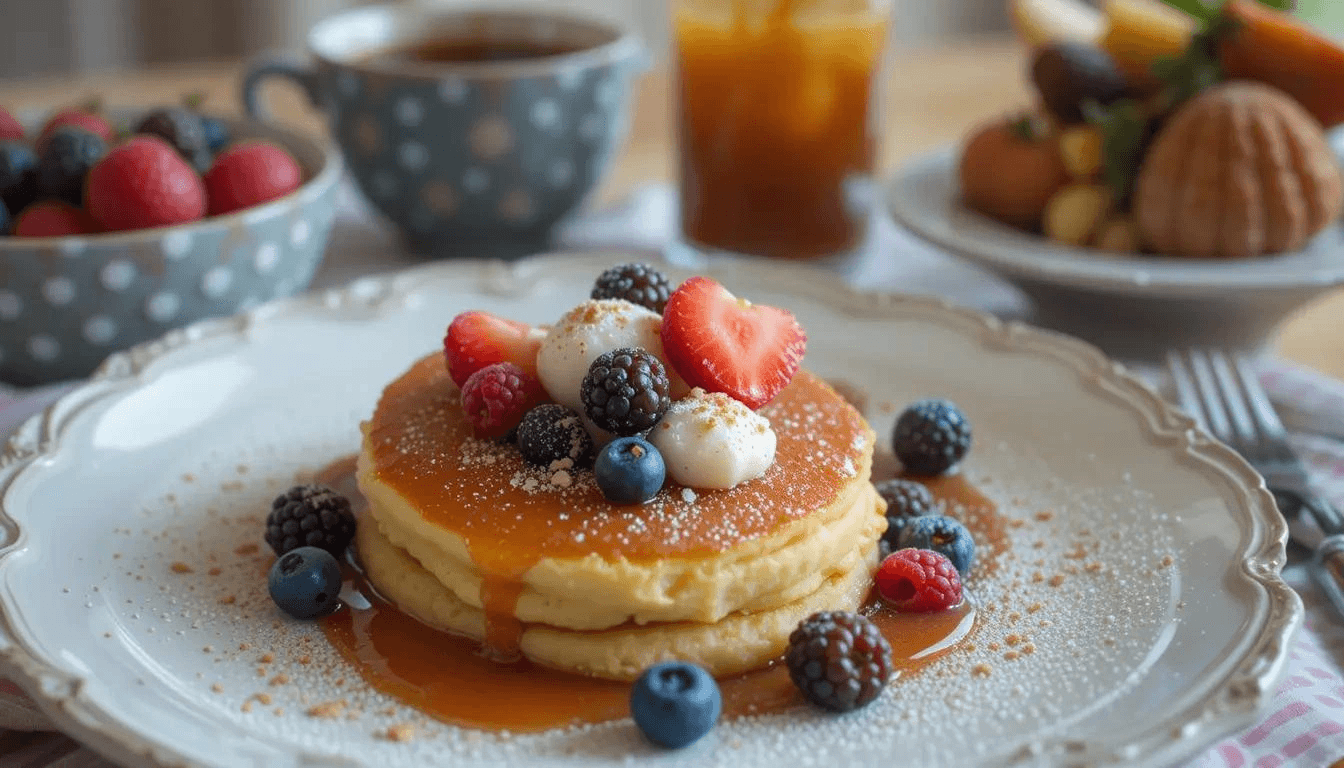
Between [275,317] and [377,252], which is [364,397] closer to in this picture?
[275,317]

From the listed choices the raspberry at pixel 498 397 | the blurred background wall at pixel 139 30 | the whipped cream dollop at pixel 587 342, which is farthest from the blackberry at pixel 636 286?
the blurred background wall at pixel 139 30

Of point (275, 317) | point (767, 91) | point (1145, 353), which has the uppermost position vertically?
point (767, 91)

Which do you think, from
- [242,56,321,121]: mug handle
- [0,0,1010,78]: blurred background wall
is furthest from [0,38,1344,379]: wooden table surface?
[0,0,1010,78]: blurred background wall

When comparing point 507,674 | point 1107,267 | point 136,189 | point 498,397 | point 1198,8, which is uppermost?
point 1198,8

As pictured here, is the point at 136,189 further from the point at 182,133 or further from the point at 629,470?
the point at 629,470

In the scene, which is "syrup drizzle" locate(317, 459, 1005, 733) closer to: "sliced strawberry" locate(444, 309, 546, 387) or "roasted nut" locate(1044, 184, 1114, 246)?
"sliced strawberry" locate(444, 309, 546, 387)

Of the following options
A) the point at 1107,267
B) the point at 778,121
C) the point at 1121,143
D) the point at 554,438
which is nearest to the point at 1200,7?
the point at 1121,143

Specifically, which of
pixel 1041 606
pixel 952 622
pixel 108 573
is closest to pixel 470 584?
pixel 108 573
